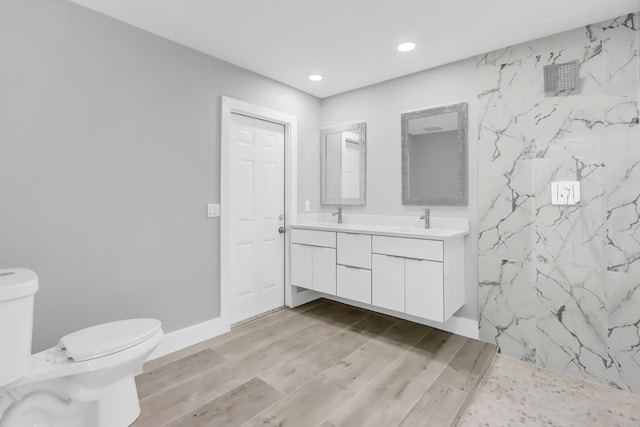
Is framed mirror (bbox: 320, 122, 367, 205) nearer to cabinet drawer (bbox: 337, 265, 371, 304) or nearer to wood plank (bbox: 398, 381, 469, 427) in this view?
cabinet drawer (bbox: 337, 265, 371, 304)

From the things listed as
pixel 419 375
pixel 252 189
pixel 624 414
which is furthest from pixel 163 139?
pixel 624 414

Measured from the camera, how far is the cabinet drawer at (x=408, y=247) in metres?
2.34

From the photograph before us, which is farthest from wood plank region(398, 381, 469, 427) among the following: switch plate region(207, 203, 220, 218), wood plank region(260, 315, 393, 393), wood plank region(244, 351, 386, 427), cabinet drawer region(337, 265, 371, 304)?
switch plate region(207, 203, 220, 218)

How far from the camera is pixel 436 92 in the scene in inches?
112

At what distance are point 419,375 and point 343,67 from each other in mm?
2603

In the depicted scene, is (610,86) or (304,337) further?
(304,337)

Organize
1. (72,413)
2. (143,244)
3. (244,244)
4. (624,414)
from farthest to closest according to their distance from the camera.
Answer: (244,244) < (143,244) < (624,414) < (72,413)

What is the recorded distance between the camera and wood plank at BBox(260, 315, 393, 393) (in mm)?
2051

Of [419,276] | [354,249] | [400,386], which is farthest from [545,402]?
[354,249]

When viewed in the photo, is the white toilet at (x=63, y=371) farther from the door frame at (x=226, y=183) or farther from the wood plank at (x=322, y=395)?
the door frame at (x=226, y=183)

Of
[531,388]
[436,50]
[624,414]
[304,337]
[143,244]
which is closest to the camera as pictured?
[624,414]

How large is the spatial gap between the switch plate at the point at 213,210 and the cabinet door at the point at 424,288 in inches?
64.6

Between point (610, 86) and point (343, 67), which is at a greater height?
point (343, 67)

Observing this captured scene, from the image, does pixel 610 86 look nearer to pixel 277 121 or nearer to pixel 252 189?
pixel 277 121
